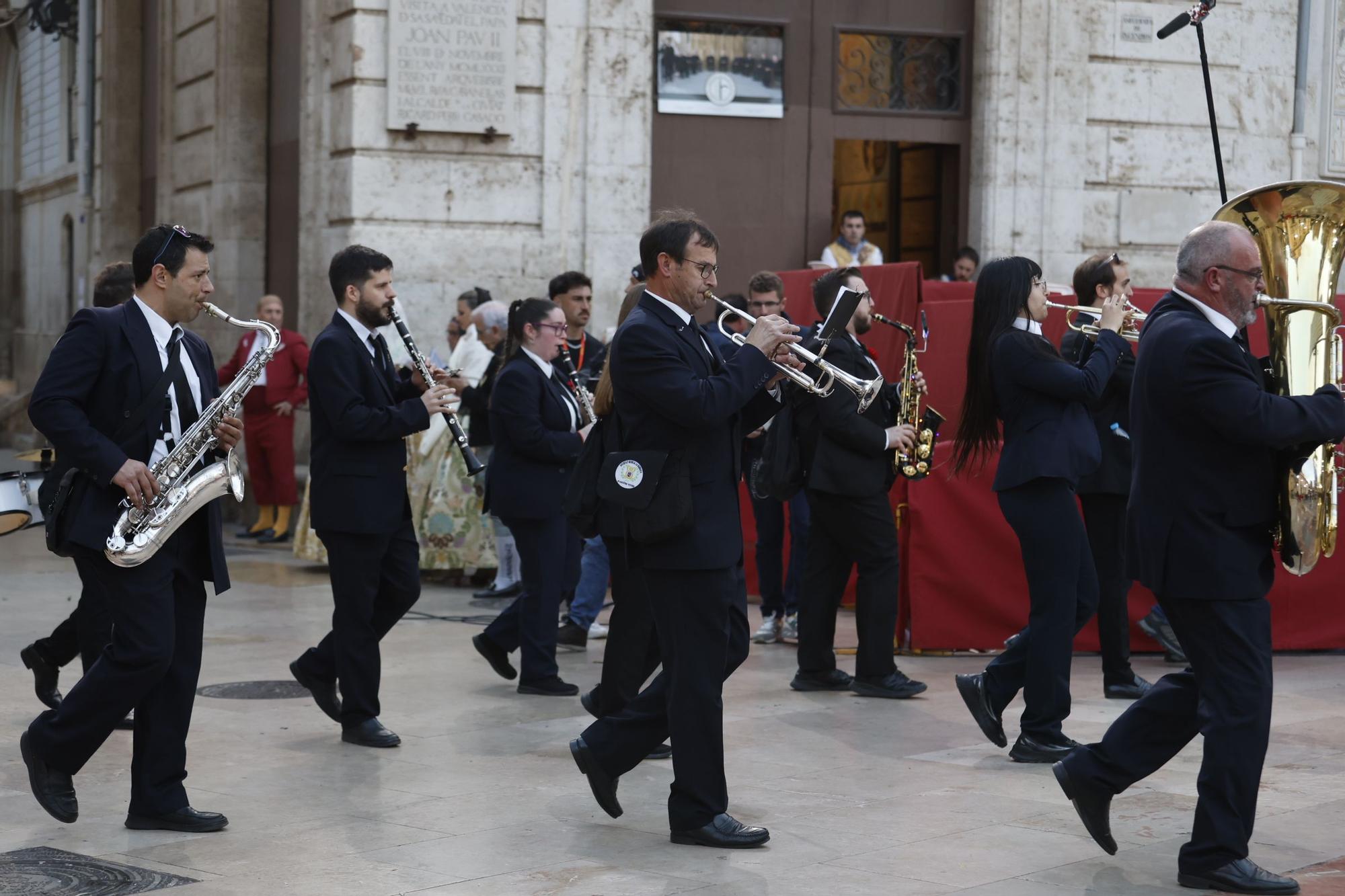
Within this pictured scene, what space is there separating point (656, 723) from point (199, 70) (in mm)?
13818

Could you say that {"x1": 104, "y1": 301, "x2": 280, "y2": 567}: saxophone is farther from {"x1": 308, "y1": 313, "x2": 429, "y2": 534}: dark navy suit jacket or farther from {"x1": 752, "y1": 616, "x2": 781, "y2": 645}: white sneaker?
{"x1": 752, "y1": 616, "x2": 781, "y2": 645}: white sneaker

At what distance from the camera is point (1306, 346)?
5.61 m

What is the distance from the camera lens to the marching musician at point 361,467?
7.37 meters

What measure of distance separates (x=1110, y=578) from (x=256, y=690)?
4.10 metres

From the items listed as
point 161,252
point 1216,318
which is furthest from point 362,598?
point 1216,318

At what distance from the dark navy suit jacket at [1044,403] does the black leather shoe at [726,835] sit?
2.08 m

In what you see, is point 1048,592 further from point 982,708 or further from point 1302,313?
point 1302,313

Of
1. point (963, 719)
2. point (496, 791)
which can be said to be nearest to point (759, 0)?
point (963, 719)

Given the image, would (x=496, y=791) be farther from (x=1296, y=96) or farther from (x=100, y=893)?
(x=1296, y=96)

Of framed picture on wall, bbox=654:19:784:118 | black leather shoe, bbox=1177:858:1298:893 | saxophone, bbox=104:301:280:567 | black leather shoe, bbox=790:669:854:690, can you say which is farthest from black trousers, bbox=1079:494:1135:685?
framed picture on wall, bbox=654:19:784:118

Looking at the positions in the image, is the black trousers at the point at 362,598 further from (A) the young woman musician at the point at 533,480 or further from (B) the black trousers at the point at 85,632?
(A) the young woman musician at the point at 533,480

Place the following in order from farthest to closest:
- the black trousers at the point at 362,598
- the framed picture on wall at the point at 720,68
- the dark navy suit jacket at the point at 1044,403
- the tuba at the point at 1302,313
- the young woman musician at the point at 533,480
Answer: the framed picture on wall at the point at 720,68 < the young woman musician at the point at 533,480 < the black trousers at the point at 362,598 < the dark navy suit jacket at the point at 1044,403 < the tuba at the point at 1302,313

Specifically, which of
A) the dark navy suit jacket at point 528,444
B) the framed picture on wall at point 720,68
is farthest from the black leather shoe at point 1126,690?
the framed picture on wall at point 720,68

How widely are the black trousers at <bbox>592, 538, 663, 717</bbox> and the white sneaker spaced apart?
3.09 metres
